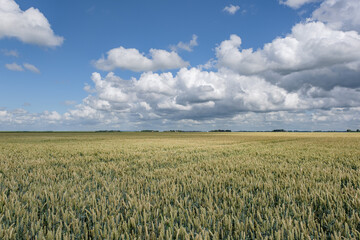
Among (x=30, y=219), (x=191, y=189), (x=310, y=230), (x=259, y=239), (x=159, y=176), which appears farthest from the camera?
(x=159, y=176)

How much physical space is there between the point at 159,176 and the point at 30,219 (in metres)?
4.02

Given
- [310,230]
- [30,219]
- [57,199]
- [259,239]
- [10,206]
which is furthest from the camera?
[57,199]

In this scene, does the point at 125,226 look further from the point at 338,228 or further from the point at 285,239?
the point at 338,228

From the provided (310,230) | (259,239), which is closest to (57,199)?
(259,239)

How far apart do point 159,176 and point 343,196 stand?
4.96 m

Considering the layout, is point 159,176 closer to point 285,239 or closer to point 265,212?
point 265,212

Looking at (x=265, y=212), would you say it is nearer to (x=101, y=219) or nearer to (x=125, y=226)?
(x=125, y=226)

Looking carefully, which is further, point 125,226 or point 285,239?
point 125,226

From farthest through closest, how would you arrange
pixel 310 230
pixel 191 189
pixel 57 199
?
pixel 191 189
pixel 57 199
pixel 310 230

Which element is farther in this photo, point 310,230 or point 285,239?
point 310,230

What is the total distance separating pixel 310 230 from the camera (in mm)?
2949

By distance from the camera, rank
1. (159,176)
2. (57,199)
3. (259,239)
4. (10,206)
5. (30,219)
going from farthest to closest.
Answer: (159,176) → (57,199) → (10,206) → (30,219) → (259,239)

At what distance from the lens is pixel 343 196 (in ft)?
14.4

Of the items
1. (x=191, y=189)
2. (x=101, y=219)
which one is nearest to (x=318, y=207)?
(x=191, y=189)
